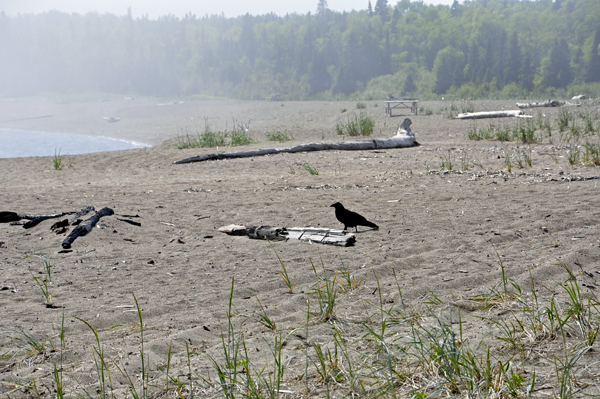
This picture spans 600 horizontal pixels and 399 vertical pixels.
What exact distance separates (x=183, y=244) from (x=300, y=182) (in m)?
3.63

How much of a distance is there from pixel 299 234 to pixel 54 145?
2597 cm

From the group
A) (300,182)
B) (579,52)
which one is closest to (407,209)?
(300,182)

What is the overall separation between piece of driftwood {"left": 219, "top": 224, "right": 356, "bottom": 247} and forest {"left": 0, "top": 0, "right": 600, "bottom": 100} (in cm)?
7191

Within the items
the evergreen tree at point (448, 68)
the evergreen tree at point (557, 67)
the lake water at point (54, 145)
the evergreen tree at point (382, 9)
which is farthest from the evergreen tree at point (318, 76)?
the lake water at point (54, 145)

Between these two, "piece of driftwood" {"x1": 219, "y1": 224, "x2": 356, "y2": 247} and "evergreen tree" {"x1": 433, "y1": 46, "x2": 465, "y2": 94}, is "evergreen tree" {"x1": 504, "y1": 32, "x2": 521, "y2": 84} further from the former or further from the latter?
"piece of driftwood" {"x1": 219, "y1": 224, "x2": 356, "y2": 247}

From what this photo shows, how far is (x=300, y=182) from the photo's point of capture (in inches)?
327

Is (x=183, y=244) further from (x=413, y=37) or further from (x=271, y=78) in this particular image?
(x=413, y=37)

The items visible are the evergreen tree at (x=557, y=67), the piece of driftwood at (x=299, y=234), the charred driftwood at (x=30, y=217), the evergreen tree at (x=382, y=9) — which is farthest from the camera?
the evergreen tree at (x=382, y=9)

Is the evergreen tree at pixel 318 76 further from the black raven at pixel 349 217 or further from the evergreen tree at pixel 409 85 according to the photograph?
the black raven at pixel 349 217

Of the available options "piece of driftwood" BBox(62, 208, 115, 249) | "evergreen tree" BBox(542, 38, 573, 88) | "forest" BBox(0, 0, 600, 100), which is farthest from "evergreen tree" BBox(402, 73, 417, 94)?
"piece of driftwood" BBox(62, 208, 115, 249)

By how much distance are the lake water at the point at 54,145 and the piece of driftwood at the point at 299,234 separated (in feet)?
61.4

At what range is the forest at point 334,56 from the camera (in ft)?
282

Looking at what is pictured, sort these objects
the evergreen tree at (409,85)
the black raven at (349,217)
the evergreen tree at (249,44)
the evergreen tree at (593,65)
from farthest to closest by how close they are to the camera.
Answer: the evergreen tree at (249,44)
the evergreen tree at (409,85)
the evergreen tree at (593,65)
the black raven at (349,217)

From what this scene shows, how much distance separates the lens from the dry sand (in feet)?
9.24
